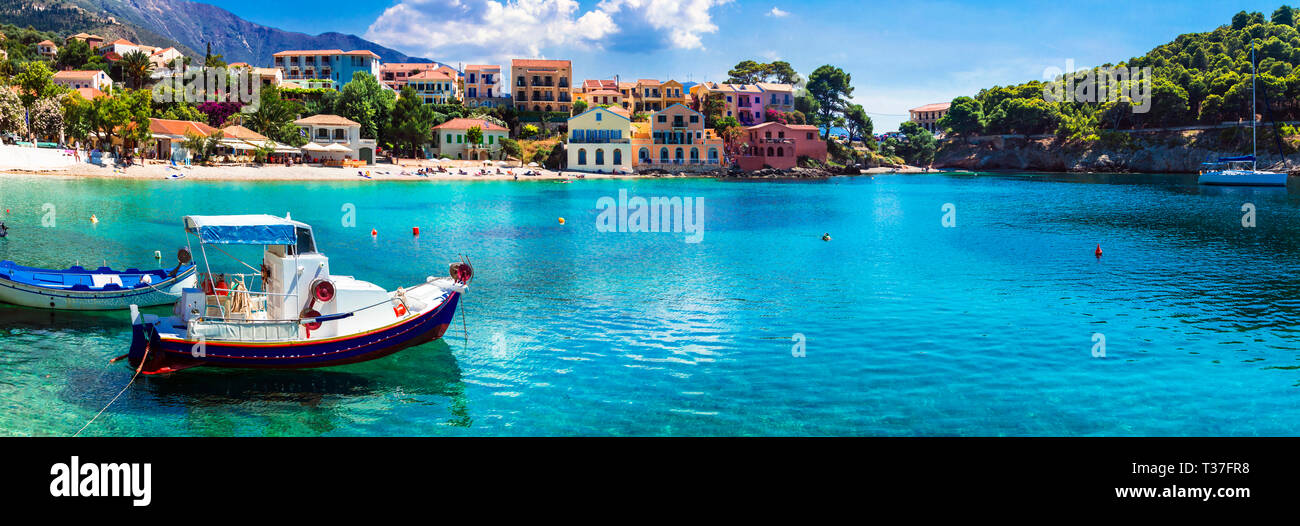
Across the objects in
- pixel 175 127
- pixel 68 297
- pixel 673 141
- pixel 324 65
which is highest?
pixel 324 65

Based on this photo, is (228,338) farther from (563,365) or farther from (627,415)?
(627,415)

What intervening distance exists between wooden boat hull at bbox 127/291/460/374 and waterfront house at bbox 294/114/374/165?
301 feet

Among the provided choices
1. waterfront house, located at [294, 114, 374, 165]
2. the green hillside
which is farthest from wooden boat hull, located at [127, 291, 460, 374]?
the green hillside

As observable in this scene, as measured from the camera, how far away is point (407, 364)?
2116 cm

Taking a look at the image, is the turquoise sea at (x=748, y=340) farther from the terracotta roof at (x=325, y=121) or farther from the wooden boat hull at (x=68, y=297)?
the terracotta roof at (x=325, y=121)

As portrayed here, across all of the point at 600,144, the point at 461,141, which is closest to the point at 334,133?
the point at 461,141

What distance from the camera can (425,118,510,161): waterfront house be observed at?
4818 inches

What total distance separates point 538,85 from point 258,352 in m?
125

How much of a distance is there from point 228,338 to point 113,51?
18039 cm

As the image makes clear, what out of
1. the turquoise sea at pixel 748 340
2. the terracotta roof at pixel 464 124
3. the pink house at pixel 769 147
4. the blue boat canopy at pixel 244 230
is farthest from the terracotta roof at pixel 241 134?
the blue boat canopy at pixel 244 230

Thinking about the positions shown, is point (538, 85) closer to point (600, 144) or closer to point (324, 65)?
point (600, 144)

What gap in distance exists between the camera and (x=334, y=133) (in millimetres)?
110312

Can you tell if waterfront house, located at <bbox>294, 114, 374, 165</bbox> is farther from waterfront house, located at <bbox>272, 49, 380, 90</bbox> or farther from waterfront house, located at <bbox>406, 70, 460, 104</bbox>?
waterfront house, located at <bbox>272, 49, 380, 90</bbox>
